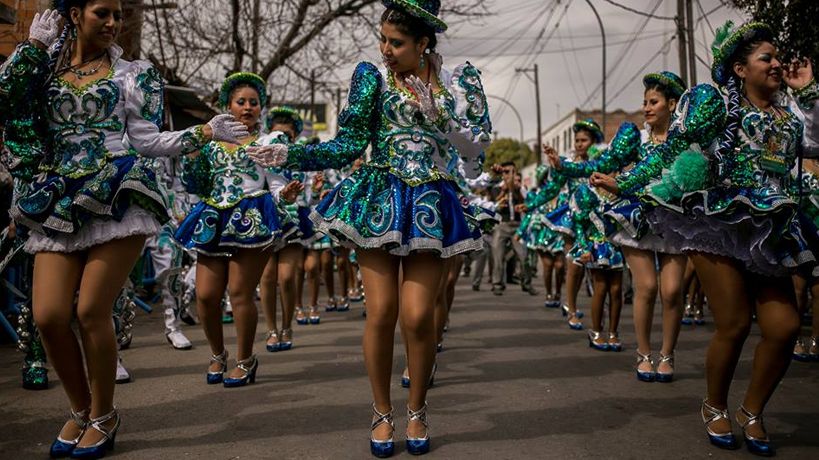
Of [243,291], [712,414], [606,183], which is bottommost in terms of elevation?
[712,414]

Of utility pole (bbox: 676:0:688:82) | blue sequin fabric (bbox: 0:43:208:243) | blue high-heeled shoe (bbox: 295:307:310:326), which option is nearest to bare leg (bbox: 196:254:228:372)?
blue sequin fabric (bbox: 0:43:208:243)

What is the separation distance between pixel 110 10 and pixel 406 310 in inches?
83.9

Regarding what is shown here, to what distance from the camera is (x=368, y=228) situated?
4105 millimetres

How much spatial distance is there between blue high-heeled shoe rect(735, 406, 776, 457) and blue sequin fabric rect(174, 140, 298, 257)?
10.9 ft

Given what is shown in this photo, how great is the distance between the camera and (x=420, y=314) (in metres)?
4.10

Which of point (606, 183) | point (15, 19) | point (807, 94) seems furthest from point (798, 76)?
point (15, 19)

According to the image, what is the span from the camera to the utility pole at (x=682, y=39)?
15922 mm

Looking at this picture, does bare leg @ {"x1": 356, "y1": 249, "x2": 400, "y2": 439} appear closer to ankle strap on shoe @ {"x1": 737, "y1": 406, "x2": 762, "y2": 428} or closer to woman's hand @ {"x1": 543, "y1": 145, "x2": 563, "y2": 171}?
ankle strap on shoe @ {"x1": 737, "y1": 406, "x2": 762, "y2": 428}

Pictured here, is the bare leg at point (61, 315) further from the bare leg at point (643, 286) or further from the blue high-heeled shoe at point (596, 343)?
the blue high-heeled shoe at point (596, 343)

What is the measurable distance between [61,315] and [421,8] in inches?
92.4

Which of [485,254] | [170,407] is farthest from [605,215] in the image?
[485,254]

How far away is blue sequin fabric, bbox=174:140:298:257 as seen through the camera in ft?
18.9

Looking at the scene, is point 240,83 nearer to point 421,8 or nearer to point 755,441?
point 421,8

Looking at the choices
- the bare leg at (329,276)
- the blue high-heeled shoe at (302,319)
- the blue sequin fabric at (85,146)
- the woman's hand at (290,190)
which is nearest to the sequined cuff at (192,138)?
the blue sequin fabric at (85,146)
